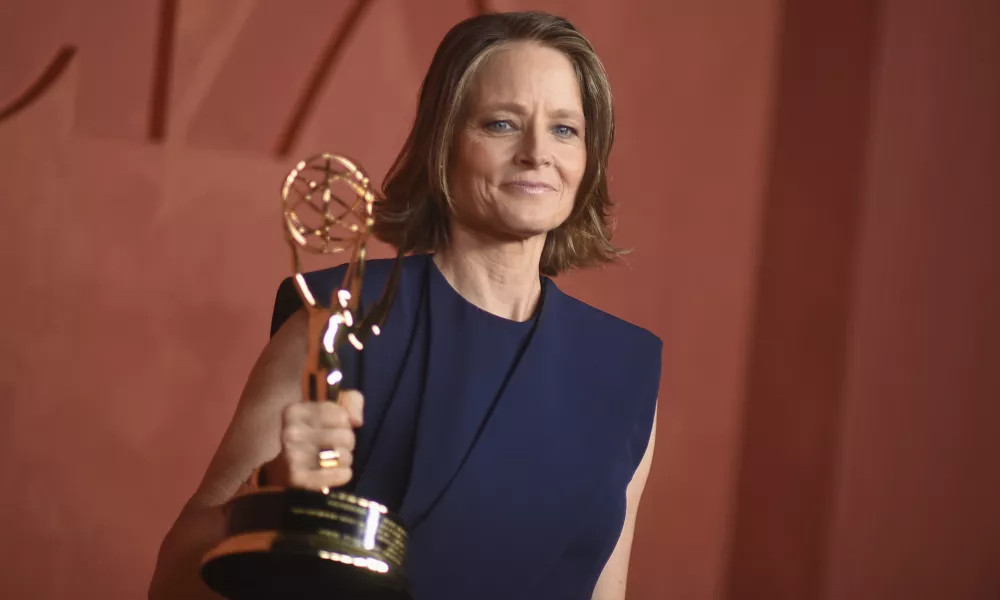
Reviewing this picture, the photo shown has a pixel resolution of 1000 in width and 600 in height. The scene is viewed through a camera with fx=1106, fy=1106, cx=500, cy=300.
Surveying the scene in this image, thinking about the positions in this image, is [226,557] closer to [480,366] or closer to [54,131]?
[480,366]

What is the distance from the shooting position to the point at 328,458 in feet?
2.83

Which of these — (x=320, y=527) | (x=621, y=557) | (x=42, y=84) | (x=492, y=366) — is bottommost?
(x=621, y=557)

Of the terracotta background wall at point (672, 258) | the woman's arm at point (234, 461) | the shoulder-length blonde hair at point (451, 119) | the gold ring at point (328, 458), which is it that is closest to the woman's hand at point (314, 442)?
the gold ring at point (328, 458)

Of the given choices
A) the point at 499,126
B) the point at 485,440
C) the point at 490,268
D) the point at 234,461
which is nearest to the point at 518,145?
the point at 499,126

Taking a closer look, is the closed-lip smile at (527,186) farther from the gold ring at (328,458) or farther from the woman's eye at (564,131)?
the gold ring at (328,458)

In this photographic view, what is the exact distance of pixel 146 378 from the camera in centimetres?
207

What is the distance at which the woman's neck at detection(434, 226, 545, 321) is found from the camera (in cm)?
130

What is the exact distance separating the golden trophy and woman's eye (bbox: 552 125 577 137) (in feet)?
1.24

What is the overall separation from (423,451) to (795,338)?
1413mm

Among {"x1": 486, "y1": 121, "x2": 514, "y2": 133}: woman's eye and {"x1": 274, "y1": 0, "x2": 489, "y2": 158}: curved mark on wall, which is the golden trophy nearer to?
{"x1": 486, "y1": 121, "x2": 514, "y2": 133}: woman's eye

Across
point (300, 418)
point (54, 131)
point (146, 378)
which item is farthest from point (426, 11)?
point (300, 418)

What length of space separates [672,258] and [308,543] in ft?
5.55

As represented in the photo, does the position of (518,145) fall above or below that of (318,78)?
below

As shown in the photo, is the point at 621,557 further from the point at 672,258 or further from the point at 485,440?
the point at 672,258
